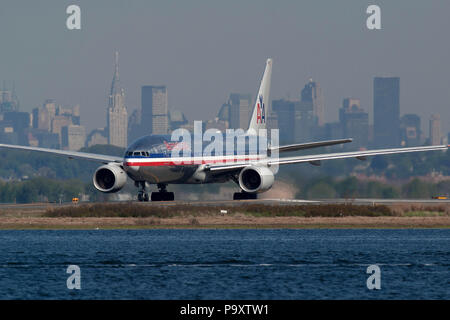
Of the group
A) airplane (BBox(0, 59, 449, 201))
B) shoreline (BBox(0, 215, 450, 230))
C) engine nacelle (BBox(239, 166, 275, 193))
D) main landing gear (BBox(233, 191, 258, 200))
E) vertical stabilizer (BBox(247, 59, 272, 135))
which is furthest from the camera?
vertical stabilizer (BBox(247, 59, 272, 135))

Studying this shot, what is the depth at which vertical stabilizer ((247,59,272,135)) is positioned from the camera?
101 metres

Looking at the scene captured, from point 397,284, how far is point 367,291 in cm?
266

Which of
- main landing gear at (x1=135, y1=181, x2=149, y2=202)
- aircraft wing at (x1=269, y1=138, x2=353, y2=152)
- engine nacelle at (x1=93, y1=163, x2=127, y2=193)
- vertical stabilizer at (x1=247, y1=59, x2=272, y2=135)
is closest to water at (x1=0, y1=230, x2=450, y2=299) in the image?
engine nacelle at (x1=93, y1=163, x2=127, y2=193)

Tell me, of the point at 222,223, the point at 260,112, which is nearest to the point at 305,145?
the point at 260,112

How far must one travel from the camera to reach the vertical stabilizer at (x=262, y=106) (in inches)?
3971

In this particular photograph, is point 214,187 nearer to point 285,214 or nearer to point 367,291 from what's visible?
point 285,214

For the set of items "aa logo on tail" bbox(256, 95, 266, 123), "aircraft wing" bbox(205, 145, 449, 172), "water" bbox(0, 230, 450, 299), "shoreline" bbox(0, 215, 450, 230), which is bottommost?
"water" bbox(0, 230, 450, 299)

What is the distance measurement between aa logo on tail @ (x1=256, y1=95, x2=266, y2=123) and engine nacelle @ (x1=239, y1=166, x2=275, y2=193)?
578 inches

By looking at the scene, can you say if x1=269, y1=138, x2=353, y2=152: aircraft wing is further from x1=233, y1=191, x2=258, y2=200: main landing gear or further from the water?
the water

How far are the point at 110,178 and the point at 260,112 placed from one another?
22002 mm

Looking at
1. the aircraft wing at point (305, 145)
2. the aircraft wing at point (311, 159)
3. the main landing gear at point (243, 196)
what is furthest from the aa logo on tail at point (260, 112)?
the main landing gear at point (243, 196)

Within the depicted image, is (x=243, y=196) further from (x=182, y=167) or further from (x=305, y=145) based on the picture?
(x=305, y=145)

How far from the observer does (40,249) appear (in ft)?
198
